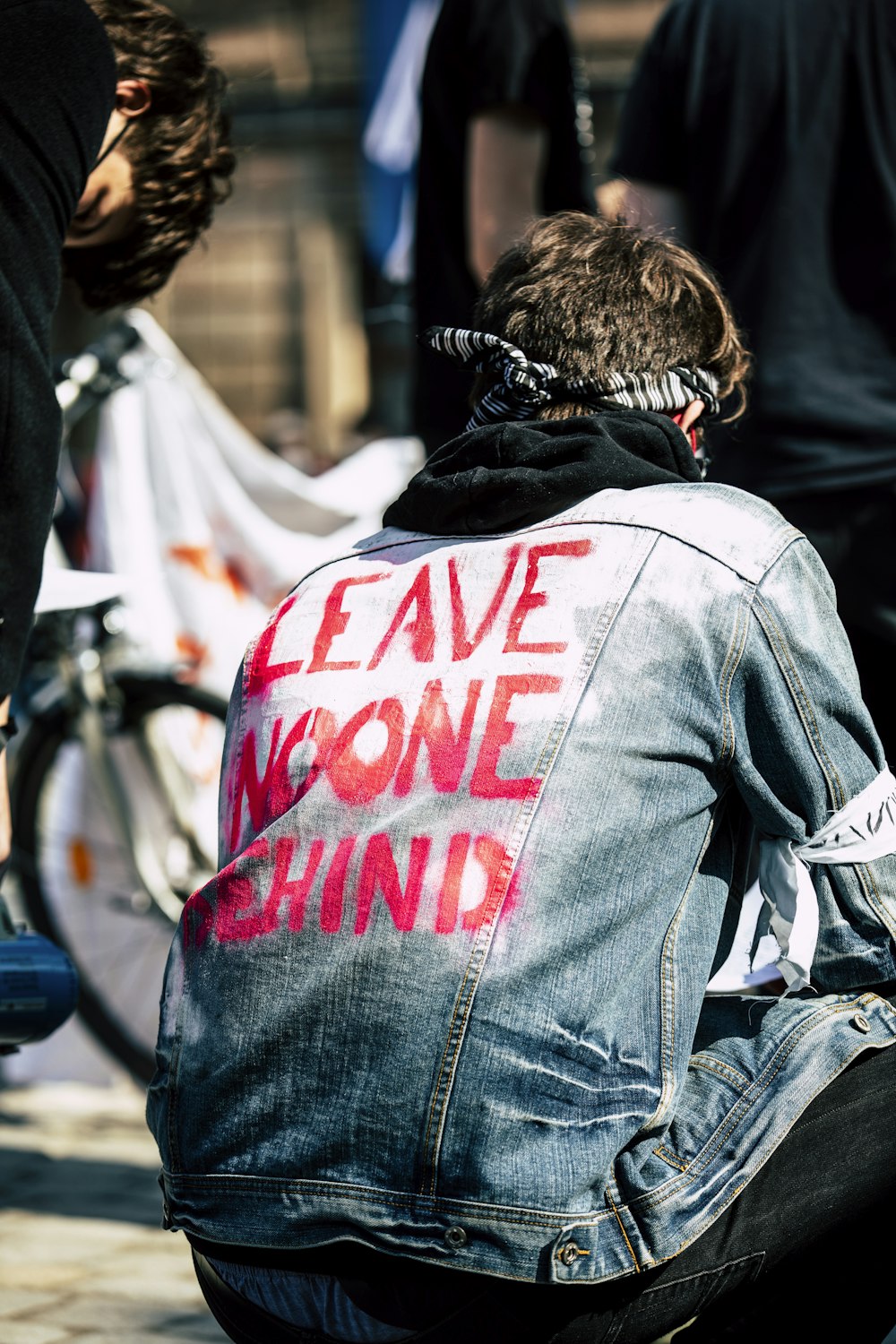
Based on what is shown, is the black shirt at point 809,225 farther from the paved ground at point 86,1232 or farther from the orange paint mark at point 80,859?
the orange paint mark at point 80,859

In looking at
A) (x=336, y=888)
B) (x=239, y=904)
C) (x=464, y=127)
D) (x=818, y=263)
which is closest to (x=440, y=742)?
(x=336, y=888)

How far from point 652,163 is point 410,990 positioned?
6.32 feet

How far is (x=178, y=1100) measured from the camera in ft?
5.48

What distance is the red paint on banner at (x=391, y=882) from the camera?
155cm

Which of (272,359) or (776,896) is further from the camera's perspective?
(272,359)

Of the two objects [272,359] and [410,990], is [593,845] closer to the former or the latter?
[410,990]

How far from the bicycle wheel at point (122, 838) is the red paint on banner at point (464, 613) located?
2.19m

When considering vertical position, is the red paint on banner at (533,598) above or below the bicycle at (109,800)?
above

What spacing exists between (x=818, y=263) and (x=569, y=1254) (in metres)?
1.79

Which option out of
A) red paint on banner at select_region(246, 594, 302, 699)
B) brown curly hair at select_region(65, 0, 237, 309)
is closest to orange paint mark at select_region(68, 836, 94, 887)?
brown curly hair at select_region(65, 0, 237, 309)

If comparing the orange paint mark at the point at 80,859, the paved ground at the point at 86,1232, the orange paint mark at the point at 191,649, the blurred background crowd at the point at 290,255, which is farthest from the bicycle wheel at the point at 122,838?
the blurred background crowd at the point at 290,255

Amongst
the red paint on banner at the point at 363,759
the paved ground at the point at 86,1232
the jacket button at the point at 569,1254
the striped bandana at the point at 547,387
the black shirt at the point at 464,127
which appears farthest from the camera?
the black shirt at the point at 464,127

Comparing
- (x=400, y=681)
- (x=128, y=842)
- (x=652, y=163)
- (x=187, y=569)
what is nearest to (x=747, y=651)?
(x=400, y=681)

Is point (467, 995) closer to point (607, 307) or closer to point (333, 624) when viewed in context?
point (333, 624)
